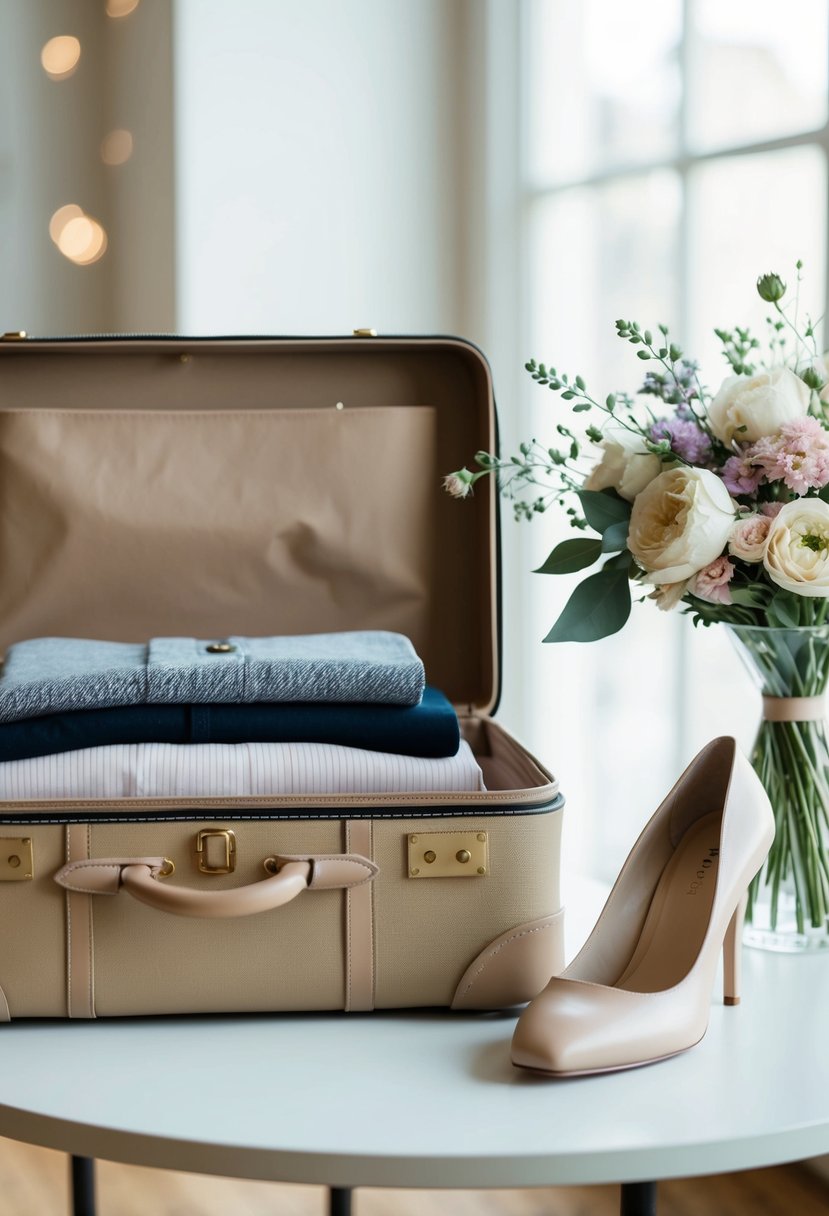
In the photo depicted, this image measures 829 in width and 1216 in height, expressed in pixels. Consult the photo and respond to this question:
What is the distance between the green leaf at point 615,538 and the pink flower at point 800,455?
0.12 meters

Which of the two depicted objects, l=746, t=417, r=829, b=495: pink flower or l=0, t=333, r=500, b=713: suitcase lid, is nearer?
l=746, t=417, r=829, b=495: pink flower

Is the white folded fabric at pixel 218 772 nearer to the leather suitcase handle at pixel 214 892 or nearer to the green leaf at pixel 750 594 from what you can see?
the leather suitcase handle at pixel 214 892

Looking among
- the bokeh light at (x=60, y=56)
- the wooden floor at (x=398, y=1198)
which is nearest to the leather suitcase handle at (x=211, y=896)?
the wooden floor at (x=398, y=1198)

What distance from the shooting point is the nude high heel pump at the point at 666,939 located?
719 millimetres

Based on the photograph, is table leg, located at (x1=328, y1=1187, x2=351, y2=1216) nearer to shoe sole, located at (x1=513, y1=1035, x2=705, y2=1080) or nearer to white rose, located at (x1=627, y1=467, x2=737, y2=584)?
shoe sole, located at (x1=513, y1=1035, x2=705, y2=1080)

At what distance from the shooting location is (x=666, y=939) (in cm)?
83

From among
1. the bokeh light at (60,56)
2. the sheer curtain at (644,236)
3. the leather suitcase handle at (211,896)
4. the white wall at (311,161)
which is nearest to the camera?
the leather suitcase handle at (211,896)

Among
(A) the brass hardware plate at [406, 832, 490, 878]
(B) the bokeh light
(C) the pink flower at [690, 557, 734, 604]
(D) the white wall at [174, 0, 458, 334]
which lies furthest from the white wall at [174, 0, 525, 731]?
(A) the brass hardware plate at [406, 832, 490, 878]

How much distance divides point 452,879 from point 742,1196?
3.46ft

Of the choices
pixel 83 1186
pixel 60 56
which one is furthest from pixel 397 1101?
pixel 60 56

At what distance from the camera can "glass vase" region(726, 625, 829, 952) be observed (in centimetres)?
96

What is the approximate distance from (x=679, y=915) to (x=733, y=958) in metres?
0.05

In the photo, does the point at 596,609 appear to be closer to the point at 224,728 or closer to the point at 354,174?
the point at 224,728

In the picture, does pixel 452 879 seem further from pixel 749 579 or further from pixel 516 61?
pixel 516 61
